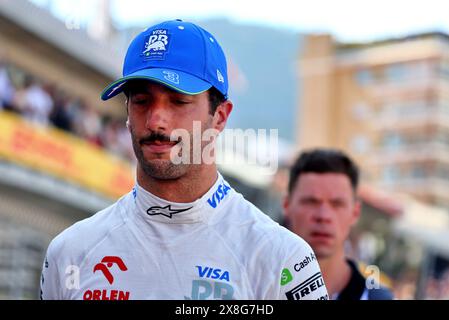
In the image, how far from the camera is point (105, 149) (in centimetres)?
2128

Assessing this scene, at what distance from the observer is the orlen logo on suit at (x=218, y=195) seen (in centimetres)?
333

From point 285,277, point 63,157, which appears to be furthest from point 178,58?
point 63,157

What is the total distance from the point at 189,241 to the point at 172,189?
16 centimetres

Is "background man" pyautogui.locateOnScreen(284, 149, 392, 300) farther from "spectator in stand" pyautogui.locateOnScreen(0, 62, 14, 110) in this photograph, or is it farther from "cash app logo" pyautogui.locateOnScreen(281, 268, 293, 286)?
"spectator in stand" pyautogui.locateOnScreen(0, 62, 14, 110)

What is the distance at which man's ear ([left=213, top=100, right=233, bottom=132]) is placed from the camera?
337 centimetres

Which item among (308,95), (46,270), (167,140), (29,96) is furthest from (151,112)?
(308,95)

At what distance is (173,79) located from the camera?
125 inches

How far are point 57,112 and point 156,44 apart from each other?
16519 mm

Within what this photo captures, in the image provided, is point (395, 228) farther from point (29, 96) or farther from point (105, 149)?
point (29, 96)

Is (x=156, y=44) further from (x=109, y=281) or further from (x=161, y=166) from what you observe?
(x=109, y=281)

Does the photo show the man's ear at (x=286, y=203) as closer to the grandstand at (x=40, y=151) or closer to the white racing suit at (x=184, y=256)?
the white racing suit at (x=184, y=256)

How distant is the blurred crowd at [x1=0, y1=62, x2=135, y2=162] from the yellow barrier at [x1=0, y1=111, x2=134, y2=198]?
184 millimetres

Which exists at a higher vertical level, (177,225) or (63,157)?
(63,157)

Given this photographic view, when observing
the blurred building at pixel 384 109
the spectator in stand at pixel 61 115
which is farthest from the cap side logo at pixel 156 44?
the blurred building at pixel 384 109
